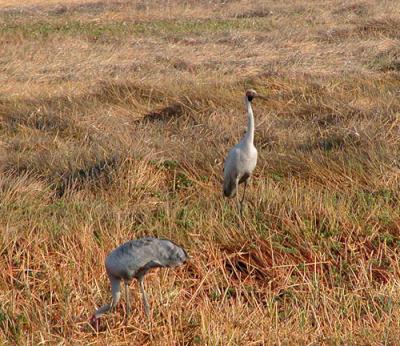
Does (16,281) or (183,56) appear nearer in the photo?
(16,281)

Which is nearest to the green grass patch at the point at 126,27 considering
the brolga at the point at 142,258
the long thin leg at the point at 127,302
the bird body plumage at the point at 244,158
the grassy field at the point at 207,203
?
the grassy field at the point at 207,203

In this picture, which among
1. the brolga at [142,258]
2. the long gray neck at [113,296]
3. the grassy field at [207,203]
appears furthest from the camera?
the grassy field at [207,203]

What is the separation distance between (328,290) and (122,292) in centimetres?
111

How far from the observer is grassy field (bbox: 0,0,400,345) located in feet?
12.7

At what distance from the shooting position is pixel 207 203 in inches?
218

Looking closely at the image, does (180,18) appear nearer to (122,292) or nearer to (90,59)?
(90,59)

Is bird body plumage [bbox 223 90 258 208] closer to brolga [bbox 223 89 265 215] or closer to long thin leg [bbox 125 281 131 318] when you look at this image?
brolga [bbox 223 89 265 215]

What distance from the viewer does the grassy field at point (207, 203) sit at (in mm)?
3877

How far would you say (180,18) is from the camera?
24.9 meters

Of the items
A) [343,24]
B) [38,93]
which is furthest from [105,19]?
[38,93]

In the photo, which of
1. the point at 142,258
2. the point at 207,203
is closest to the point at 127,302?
the point at 142,258

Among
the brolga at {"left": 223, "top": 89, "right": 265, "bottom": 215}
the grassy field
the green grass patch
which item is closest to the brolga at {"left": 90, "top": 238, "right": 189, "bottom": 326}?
the grassy field

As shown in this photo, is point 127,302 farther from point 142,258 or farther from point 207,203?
point 207,203

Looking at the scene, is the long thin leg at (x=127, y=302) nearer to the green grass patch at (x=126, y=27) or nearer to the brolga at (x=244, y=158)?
the brolga at (x=244, y=158)
